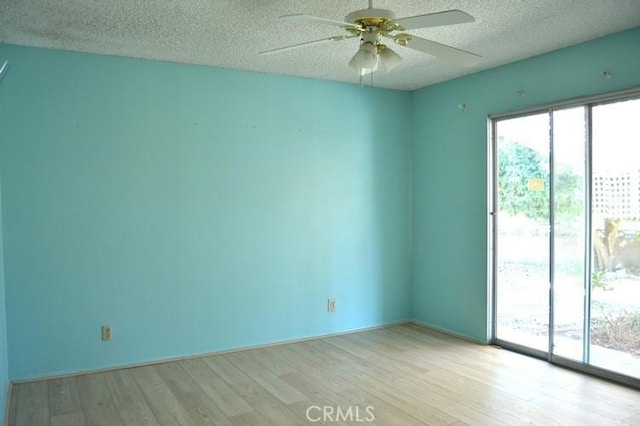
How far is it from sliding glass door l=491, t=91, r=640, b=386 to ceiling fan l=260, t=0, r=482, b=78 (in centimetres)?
173

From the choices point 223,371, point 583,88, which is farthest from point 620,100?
point 223,371

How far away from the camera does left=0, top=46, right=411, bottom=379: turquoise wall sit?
147 inches

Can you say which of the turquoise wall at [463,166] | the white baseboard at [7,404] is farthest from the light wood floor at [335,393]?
the turquoise wall at [463,166]

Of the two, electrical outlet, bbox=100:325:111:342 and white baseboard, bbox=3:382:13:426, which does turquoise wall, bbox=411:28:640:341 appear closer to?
electrical outlet, bbox=100:325:111:342

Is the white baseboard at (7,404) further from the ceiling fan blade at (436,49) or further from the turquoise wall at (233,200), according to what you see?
the ceiling fan blade at (436,49)

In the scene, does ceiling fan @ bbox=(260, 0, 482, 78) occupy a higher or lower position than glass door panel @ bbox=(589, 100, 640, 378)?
higher

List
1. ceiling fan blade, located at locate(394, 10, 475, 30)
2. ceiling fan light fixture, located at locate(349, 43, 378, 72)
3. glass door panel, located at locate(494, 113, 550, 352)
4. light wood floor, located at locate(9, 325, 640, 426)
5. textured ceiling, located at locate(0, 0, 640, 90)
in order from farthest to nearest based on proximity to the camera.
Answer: glass door panel, located at locate(494, 113, 550, 352)
light wood floor, located at locate(9, 325, 640, 426)
textured ceiling, located at locate(0, 0, 640, 90)
ceiling fan light fixture, located at locate(349, 43, 378, 72)
ceiling fan blade, located at locate(394, 10, 475, 30)

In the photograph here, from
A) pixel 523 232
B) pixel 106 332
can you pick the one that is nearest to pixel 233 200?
pixel 106 332

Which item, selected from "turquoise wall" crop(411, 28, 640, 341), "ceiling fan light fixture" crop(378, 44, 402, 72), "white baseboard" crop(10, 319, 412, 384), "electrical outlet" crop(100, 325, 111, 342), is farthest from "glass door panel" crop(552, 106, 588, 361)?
"electrical outlet" crop(100, 325, 111, 342)

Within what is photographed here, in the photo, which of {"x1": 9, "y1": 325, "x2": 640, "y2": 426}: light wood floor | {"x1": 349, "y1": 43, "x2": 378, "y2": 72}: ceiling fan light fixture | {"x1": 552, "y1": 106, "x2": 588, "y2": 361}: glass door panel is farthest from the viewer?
{"x1": 552, "y1": 106, "x2": 588, "y2": 361}: glass door panel

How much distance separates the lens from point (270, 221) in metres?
4.70

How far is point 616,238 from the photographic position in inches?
145

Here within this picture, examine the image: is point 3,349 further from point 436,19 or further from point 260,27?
point 436,19

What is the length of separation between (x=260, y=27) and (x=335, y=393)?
8.84 ft
